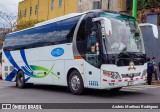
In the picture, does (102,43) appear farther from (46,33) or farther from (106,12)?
(46,33)

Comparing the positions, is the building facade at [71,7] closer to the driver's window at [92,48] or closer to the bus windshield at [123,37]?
the bus windshield at [123,37]

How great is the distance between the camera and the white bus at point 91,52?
13.1 metres

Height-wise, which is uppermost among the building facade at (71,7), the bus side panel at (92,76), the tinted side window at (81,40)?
the building facade at (71,7)

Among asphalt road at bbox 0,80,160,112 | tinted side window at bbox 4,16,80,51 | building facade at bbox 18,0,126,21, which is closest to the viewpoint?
asphalt road at bbox 0,80,160,112

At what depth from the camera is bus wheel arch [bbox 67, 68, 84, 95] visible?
14141 mm

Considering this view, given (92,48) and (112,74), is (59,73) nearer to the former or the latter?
(92,48)

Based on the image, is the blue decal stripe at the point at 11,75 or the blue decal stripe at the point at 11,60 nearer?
the blue decal stripe at the point at 11,60

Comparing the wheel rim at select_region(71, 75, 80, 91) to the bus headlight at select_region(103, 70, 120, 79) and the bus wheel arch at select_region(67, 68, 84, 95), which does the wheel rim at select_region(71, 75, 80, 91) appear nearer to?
the bus wheel arch at select_region(67, 68, 84, 95)

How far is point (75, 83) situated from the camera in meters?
14.5

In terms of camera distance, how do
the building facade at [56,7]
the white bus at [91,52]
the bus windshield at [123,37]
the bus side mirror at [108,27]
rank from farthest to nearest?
the building facade at [56,7] < the bus windshield at [123,37] < the white bus at [91,52] < the bus side mirror at [108,27]

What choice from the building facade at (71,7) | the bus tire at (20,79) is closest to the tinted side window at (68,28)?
the bus tire at (20,79)

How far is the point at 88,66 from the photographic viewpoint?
1375 centimetres

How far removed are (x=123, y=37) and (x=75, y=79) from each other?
2824 mm

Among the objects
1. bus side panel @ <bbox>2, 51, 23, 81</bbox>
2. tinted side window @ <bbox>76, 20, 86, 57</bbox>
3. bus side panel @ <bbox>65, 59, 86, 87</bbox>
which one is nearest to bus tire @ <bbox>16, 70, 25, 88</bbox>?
bus side panel @ <bbox>2, 51, 23, 81</bbox>
